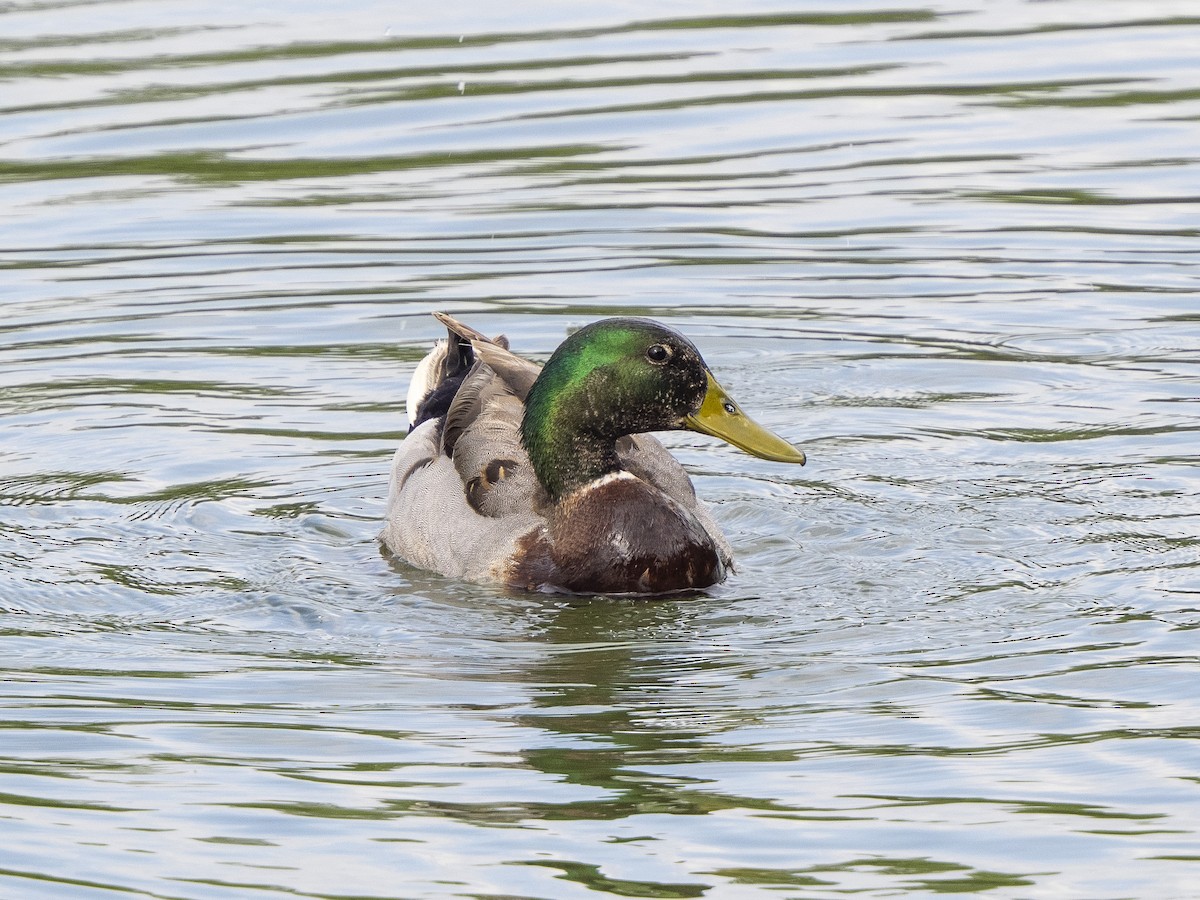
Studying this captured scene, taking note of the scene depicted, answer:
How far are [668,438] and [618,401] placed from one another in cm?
242

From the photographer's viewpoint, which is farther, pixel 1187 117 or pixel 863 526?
pixel 1187 117

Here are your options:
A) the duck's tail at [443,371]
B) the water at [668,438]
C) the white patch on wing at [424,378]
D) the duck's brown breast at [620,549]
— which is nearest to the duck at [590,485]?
the duck's brown breast at [620,549]

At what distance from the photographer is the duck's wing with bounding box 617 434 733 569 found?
929cm

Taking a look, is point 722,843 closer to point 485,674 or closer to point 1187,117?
point 485,674

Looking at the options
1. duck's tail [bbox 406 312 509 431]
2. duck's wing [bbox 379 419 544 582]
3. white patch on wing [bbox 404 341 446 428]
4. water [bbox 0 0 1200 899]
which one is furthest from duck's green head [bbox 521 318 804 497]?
white patch on wing [bbox 404 341 446 428]

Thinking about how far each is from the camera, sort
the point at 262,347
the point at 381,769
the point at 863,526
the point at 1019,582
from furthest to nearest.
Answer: the point at 262,347
the point at 863,526
the point at 1019,582
the point at 381,769

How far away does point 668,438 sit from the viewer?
1152 cm

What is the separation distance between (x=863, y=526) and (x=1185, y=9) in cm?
1039

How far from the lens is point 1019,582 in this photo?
8.56m

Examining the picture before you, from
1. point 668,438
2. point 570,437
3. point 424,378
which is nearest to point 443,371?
point 424,378

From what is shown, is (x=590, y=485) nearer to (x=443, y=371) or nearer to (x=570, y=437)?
(x=570, y=437)

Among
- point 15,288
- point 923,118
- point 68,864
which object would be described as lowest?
point 68,864

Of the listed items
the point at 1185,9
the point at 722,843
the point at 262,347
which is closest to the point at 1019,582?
the point at 722,843

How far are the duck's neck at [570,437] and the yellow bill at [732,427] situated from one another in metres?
0.35
